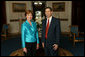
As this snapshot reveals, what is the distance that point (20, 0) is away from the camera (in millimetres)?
8938

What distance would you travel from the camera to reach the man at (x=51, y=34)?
2.31 metres

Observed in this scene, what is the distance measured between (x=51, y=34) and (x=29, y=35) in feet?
1.45

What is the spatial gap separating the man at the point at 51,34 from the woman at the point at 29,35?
215 mm

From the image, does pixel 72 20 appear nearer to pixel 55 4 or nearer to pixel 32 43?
pixel 55 4

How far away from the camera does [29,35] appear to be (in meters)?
2.26

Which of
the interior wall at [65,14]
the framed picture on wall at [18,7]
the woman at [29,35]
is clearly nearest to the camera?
the woman at [29,35]

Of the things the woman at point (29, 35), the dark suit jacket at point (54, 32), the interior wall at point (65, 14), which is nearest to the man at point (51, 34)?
the dark suit jacket at point (54, 32)

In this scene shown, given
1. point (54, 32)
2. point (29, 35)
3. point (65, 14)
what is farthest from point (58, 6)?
point (29, 35)

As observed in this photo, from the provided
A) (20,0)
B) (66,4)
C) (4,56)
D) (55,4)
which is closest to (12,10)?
(20,0)

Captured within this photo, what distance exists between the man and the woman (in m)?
0.22

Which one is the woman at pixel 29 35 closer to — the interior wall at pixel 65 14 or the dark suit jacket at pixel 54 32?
the dark suit jacket at pixel 54 32

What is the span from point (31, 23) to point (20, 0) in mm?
7138

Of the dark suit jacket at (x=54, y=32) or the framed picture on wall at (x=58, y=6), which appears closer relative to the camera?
the dark suit jacket at (x=54, y=32)

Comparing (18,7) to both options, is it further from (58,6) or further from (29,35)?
(29,35)
